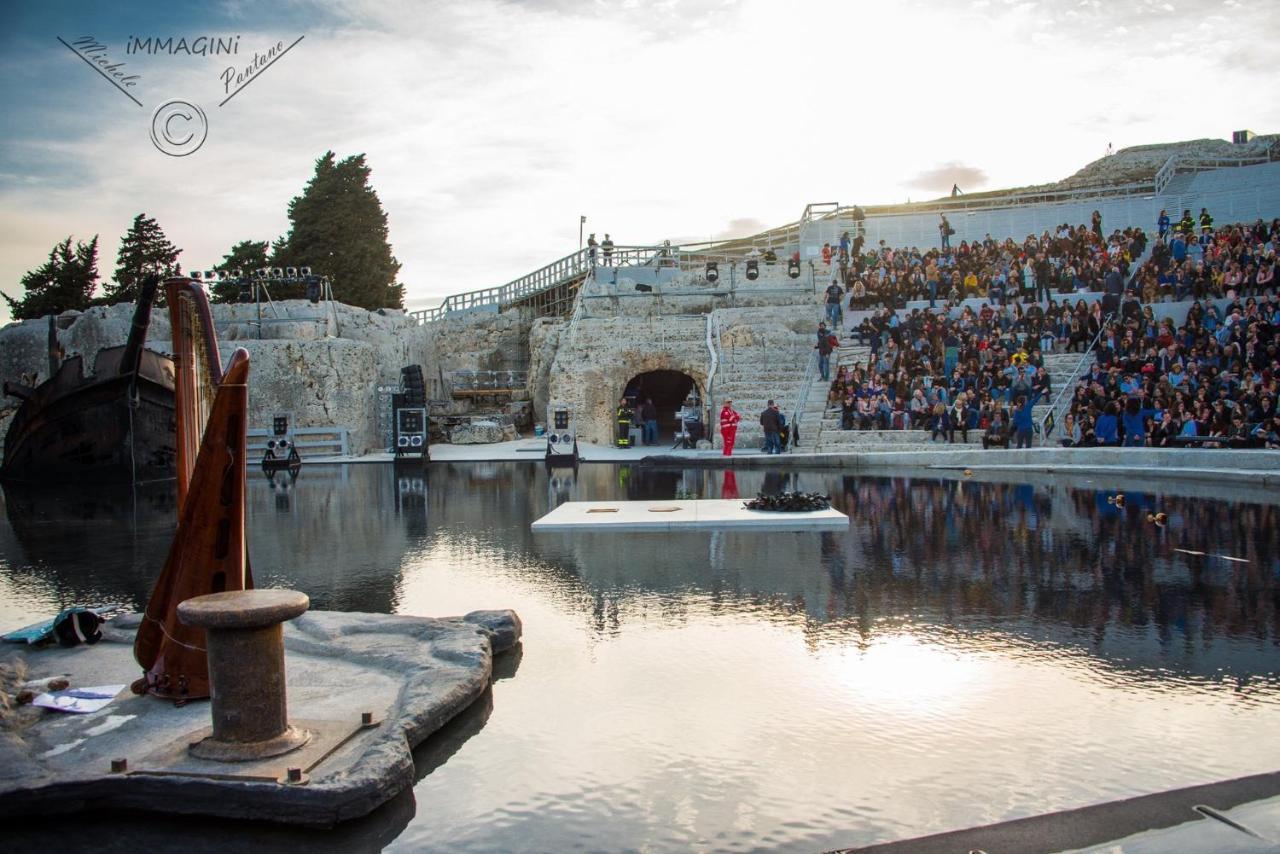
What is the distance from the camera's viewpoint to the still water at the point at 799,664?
499 cm

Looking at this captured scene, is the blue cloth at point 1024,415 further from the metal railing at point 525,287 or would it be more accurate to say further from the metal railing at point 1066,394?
the metal railing at point 525,287

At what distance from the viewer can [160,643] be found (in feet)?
20.9

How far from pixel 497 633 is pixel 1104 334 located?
20671 millimetres

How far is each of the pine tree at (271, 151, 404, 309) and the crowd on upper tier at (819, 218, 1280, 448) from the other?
2602 cm

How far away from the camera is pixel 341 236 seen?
1912 inches

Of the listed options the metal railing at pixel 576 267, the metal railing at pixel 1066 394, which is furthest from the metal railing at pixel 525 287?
the metal railing at pixel 1066 394

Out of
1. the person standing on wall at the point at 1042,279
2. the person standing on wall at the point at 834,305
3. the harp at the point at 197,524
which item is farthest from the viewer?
the person standing on wall at the point at 834,305

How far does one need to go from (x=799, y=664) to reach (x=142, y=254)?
164ft

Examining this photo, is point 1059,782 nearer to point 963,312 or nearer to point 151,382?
point 963,312

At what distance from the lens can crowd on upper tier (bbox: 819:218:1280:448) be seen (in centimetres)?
2102

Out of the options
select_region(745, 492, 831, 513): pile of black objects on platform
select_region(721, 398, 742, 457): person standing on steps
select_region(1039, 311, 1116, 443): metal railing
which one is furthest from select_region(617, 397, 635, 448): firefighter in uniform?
select_region(745, 492, 831, 513): pile of black objects on platform

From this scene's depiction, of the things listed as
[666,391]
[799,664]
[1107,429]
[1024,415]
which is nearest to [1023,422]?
[1024,415]

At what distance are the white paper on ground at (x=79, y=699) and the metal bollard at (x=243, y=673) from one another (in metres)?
1.28

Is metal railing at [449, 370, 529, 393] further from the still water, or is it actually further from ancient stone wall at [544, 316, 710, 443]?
the still water
